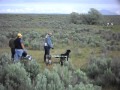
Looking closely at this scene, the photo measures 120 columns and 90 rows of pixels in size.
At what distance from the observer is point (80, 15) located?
55.3 metres

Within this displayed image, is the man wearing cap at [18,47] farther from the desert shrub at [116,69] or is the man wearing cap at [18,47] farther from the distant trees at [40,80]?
the desert shrub at [116,69]

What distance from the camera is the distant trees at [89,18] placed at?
52938mm

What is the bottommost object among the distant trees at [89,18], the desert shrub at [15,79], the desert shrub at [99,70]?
the distant trees at [89,18]

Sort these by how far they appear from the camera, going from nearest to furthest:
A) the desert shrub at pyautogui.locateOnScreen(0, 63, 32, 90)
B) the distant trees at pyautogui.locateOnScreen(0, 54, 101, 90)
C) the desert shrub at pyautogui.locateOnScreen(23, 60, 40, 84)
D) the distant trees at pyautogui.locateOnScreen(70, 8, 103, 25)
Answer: the distant trees at pyautogui.locateOnScreen(0, 54, 101, 90) < the desert shrub at pyautogui.locateOnScreen(0, 63, 32, 90) < the desert shrub at pyautogui.locateOnScreen(23, 60, 40, 84) < the distant trees at pyautogui.locateOnScreen(70, 8, 103, 25)

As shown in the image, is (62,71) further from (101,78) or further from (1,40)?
(1,40)

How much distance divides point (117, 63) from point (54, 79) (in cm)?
286

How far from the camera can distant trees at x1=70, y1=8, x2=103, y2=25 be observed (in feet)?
174

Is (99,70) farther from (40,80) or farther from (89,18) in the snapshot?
(89,18)

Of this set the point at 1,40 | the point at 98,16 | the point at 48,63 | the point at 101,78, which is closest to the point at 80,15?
the point at 98,16

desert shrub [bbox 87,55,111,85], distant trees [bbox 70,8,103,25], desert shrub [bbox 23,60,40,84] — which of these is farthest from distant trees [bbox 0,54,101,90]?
distant trees [bbox 70,8,103,25]

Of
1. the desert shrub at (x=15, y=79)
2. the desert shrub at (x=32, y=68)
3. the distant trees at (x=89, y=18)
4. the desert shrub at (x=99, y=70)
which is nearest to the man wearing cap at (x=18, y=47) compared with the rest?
the desert shrub at (x=32, y=68)

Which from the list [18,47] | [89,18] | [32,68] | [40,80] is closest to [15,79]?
[40,80]

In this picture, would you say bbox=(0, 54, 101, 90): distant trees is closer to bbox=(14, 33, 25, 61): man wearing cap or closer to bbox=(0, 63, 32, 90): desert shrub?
bbox=(0, 63, 32, 90): desert shrub

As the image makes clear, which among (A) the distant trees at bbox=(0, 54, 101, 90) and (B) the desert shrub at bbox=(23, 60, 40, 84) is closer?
(A) the distant trees at bbox=(0, 54, 101, 90)
